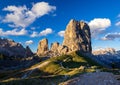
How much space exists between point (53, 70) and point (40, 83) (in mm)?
103425

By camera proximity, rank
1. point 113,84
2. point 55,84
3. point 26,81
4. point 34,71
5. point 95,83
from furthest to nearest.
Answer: point 34,71
point 26,81
point 55,84
point 95,83
point 113,84

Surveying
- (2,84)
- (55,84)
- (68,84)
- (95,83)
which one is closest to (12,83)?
(2,84)

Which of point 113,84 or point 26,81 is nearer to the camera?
point 113,84

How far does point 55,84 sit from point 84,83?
13732mm

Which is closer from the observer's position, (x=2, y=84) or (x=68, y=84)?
(x=68, y=84)

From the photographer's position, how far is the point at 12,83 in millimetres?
74625

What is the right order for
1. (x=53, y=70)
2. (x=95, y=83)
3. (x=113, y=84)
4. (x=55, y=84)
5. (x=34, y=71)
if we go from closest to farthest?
(x=113, y=84), (x=95, y=83), (x=55, y=84), (x=53, y=70), (x=34, y=71)

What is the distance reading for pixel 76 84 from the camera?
5988cm

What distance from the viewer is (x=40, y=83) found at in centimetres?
7600

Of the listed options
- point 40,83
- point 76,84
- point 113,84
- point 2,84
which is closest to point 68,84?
point 76,84

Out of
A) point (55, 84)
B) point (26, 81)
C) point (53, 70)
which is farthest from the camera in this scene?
point (53, 70)

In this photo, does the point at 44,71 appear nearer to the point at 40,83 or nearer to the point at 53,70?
the point at 53,70

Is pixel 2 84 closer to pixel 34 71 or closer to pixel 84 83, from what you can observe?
pixel 84 83

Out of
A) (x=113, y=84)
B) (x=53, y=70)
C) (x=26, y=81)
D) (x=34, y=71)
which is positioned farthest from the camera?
(x=34, y=71)
